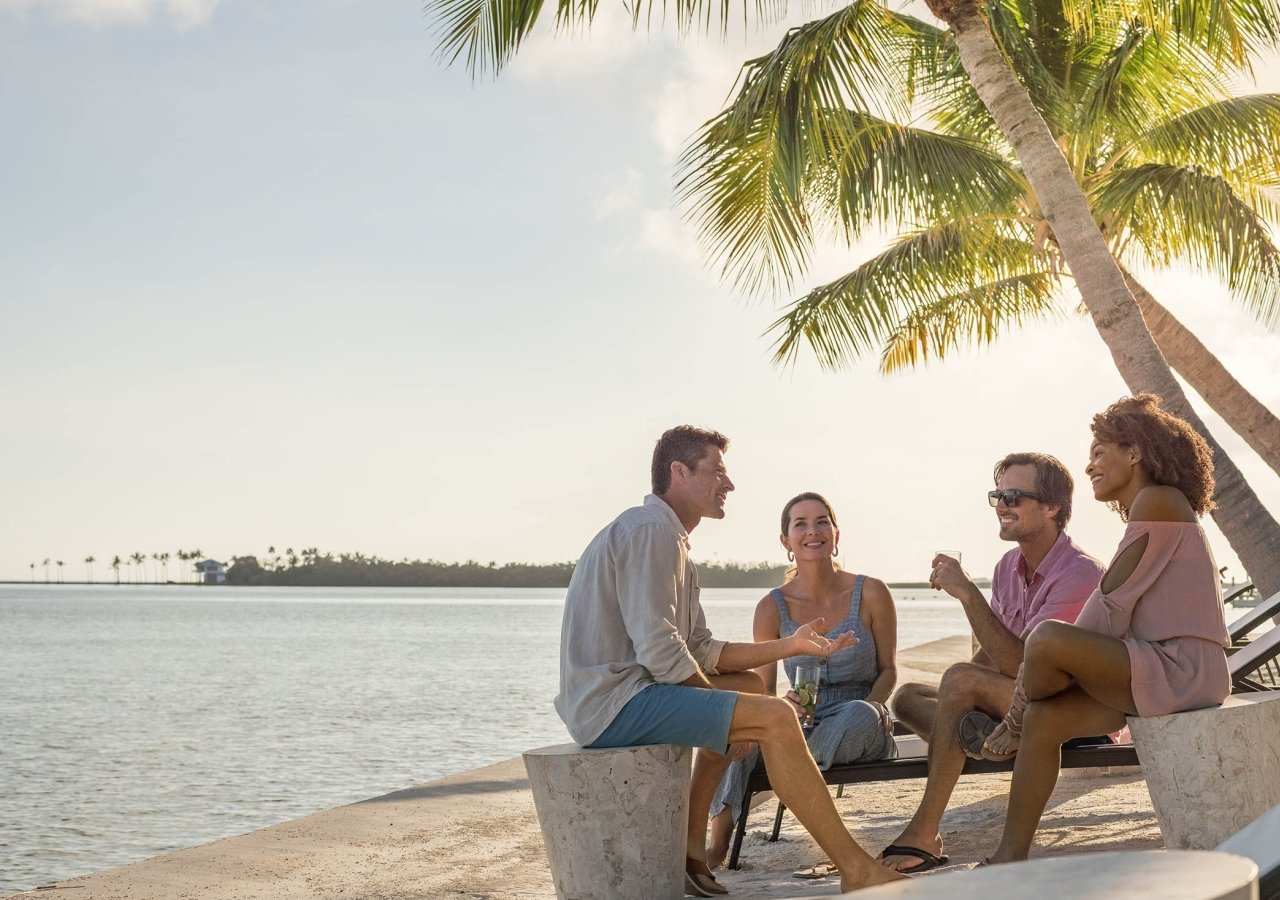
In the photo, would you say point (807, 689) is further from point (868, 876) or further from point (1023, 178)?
point (1023, 178)

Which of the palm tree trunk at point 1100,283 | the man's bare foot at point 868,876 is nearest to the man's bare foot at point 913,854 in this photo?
the man's bare foot at point 868,876

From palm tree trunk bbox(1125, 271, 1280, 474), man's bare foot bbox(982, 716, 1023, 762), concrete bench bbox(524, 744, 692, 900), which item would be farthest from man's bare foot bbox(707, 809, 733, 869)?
palm tree trunk bbox(1125, 271, 1280, 474)

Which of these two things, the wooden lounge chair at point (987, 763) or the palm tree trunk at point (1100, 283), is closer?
the wooden lounge chair at point (987, 763)

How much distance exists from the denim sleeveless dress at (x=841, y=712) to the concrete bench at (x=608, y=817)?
0.73 m

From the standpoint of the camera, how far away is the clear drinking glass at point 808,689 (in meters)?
4.71

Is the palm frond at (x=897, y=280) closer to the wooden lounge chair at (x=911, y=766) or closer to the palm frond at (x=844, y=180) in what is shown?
the palm frond at (x=844, y=180)

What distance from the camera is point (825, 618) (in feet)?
17.3

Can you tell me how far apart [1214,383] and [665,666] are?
7.93 meters

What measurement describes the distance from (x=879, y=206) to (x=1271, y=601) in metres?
5.82

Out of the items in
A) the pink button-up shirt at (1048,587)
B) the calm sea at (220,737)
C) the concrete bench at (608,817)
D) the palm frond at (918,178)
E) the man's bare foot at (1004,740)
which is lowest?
the calm sea at (220,737)

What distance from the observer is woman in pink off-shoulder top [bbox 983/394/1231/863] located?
409 cm

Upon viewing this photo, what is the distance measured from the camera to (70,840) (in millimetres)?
10664

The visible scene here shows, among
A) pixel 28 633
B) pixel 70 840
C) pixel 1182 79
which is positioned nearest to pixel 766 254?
pixel 1182 79

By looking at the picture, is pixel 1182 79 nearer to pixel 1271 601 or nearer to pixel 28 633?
pixel 1271 601
